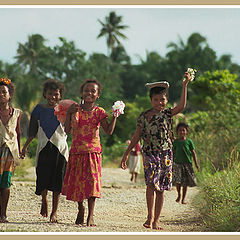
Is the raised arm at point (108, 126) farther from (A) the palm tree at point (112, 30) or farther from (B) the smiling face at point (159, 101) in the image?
(A) the palm tree at point (112, 30)

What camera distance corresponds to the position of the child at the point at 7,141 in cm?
628

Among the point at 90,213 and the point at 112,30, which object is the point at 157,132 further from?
the point at 112,30

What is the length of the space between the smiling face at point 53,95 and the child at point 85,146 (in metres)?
0.60

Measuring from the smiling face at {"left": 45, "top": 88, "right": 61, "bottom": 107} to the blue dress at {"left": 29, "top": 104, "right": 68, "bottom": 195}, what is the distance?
118 millimetres

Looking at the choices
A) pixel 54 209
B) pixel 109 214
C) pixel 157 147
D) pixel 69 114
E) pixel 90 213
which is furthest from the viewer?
pixel 109 214

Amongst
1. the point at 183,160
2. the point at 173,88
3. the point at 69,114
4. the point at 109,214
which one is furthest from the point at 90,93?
the point at 173,88

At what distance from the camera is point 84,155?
6.05 m

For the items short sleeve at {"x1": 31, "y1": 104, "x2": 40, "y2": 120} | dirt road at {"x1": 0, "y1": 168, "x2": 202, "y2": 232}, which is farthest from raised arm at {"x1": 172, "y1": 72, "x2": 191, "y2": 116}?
short sleeve at {"x1": 31, "y1": 104, "x2": 40, "y2": 120}

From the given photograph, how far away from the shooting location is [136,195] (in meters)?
10.2

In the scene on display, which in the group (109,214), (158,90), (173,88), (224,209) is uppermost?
(173,88)

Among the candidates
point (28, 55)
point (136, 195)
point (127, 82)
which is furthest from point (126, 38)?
point (136, 195)

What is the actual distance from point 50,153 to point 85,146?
70 cm

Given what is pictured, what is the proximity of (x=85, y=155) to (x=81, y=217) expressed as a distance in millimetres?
785

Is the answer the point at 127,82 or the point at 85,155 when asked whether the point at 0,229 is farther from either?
the point at 127,82
